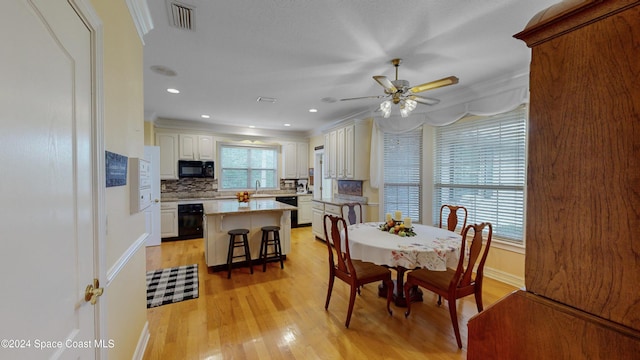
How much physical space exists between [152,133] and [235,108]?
195cm

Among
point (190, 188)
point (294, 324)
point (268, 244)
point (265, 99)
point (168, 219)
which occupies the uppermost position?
point (265, 99)

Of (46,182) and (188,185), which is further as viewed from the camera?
(188,185)

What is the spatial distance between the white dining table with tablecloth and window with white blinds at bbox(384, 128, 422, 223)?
1.65 meters

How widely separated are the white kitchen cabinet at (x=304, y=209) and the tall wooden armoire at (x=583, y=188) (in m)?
5.95

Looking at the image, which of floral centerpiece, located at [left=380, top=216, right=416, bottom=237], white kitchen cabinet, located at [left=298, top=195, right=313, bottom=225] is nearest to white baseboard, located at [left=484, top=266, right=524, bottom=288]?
floral centerpiece, located at [left=380, top=216, right=416, bottom=237]

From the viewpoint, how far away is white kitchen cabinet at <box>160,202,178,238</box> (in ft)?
Result: 16.6

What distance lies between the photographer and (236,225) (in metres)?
3.71

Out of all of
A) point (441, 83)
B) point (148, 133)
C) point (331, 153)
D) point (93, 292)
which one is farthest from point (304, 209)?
point (93, 292)

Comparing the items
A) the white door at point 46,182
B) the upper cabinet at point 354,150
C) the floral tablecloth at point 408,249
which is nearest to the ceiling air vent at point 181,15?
the white door at point 46,182

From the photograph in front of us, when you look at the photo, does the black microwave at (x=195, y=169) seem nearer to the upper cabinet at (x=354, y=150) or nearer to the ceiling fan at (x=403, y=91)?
the upper cabinet at (x=354, y=150)

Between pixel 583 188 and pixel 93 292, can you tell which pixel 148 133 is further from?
pixel 583 188

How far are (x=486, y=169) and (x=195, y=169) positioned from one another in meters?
5.45

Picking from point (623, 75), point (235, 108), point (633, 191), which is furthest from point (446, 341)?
point (235, 108)

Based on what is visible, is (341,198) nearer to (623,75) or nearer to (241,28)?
(241,28)
